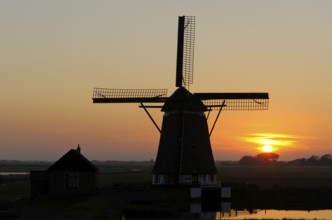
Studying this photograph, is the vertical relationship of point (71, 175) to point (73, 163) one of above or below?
below

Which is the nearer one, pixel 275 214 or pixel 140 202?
pixel 275 214

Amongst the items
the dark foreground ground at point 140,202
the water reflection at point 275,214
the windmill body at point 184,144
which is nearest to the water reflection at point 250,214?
the water reflection at point 275,214

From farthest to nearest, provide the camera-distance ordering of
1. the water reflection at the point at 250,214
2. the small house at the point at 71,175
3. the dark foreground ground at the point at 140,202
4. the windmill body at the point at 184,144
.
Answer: the small house at the point at 71,175 → the windmill body at the point at 184,144 → the water reflection at the point at 250,214 → the dark foreground ground at the point at 140,202

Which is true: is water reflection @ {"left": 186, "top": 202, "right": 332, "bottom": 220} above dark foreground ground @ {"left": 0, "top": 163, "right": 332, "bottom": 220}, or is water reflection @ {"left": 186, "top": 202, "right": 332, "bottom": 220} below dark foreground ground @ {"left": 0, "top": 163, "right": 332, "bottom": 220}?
below

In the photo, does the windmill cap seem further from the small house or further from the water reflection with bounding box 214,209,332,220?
the water reflection with bounding box 214,209,332,220

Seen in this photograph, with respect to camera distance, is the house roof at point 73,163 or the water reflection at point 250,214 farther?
the house roof at point 73,163

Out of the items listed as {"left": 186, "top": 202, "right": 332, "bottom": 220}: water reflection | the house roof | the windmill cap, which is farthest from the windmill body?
the house roof

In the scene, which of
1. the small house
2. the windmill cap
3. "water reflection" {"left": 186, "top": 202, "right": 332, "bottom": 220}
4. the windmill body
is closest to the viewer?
"water reflection" {"left": 186, "top": 202, "right": 332, "bottom": 220}

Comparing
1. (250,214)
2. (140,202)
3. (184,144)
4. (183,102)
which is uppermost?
(183,102)

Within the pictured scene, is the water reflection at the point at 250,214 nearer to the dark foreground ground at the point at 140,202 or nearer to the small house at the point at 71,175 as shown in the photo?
the dark foreground ground at the point at 140,202

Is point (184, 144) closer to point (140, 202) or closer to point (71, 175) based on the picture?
point (140, 202)

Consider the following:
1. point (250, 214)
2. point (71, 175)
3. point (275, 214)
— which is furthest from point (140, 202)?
point (275, 214)

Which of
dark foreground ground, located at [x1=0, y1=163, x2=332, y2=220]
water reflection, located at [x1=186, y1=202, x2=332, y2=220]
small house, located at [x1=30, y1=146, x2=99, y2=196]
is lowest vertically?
water reflection, located at [x1=186, y1=202, x2=332, y2=220]

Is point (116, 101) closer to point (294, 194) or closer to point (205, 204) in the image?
point (205, 204)
